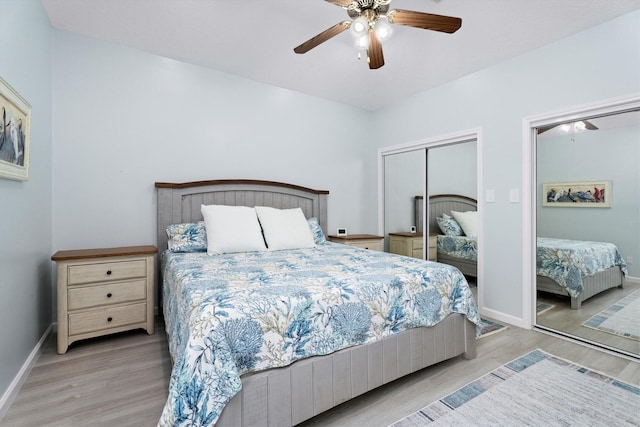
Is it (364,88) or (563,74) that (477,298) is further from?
(364,88)

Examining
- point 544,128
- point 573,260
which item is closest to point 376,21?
point 544,128

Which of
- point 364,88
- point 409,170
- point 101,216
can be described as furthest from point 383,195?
point 101,216

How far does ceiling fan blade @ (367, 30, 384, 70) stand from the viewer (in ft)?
6.75

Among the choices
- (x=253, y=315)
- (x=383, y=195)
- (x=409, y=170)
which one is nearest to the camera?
(x=253, y=315)

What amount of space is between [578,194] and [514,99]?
40.0 inches

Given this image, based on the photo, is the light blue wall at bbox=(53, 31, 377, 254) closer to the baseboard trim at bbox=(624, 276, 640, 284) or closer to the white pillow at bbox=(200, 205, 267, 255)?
the white pillow at bbox=(200, 205, 267, 255)

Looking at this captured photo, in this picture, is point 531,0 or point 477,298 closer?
point 531,0

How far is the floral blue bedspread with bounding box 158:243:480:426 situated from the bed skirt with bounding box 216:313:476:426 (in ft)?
0.19

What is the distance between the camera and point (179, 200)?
306 cm

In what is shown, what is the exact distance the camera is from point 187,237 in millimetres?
2785

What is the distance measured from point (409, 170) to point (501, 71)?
4.72ft

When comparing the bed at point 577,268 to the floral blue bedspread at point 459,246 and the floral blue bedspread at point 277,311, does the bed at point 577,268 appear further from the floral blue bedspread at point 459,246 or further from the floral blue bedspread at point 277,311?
the floral blue bedspread at point 277,311

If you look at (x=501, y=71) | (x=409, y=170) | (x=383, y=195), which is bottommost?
(x=383, y=195)

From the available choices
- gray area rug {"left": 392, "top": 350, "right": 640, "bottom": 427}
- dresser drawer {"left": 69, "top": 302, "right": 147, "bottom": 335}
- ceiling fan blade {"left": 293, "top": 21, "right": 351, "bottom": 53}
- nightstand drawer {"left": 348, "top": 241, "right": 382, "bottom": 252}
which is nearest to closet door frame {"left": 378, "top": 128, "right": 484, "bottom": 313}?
nightstand drawer {"left": 348, "top": 241, "right": 382, "bottom": 252}
